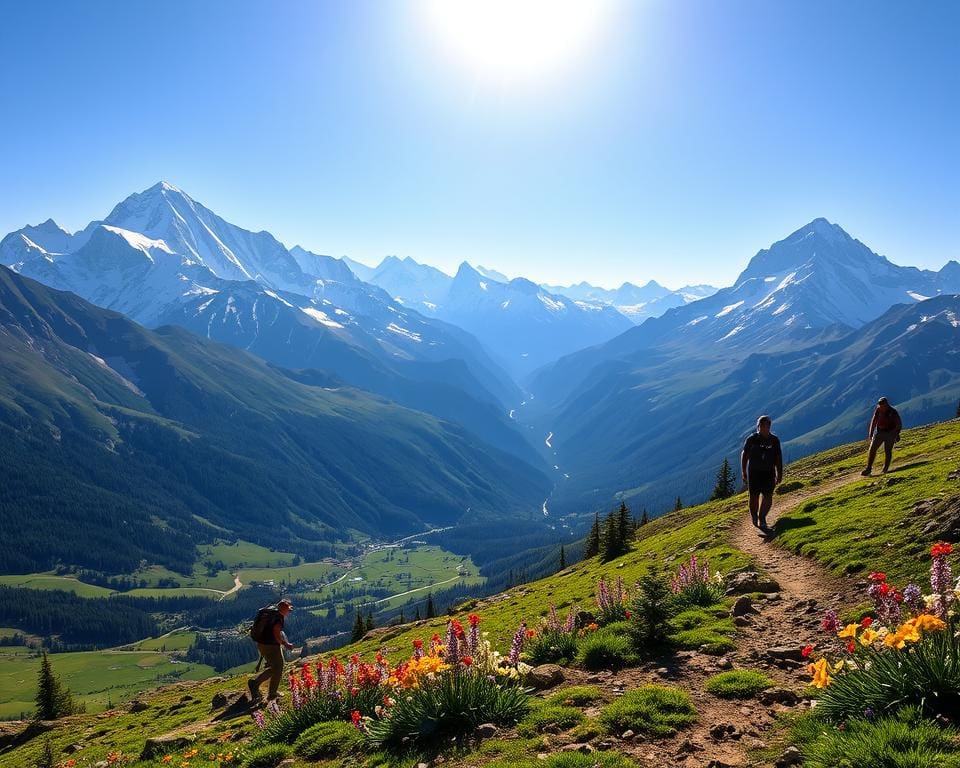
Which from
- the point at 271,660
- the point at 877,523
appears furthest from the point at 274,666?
the point at 877,523

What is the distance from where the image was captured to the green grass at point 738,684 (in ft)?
38.1

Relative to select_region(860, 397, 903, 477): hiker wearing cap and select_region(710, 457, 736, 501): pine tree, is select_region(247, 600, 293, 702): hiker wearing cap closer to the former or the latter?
select_region(860, 397, 903, 477): hiker wearing cap

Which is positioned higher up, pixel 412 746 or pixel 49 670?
pixel 412 746

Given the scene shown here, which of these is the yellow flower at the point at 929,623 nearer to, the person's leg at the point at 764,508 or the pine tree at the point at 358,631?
the person's leg at the point at 764,508

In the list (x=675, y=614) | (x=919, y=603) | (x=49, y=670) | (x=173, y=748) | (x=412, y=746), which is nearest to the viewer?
(x=919, y=603)

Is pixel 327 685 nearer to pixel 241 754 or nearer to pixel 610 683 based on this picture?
pixel 241 754

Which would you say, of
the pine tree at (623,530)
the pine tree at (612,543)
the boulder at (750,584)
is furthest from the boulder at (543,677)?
the pine tree at (623,530)

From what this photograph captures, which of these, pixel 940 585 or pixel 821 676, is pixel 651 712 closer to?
pixel 821 676

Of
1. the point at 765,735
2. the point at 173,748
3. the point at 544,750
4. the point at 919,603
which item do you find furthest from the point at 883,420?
the point at 173,748

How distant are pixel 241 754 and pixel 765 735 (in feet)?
41.7

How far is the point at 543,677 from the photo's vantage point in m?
14.3

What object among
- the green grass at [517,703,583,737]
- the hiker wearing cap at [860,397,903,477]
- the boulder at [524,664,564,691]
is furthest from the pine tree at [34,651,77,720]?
the hiker wearing cap at [860,397,903,477]

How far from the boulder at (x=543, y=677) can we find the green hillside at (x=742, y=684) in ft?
1.22

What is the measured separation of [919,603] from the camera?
1054 centimetres
